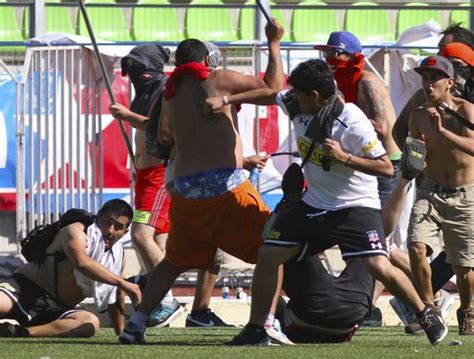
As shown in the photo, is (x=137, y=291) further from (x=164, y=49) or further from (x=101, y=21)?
(x=101, y=21)

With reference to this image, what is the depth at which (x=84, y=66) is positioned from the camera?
12.4 meters

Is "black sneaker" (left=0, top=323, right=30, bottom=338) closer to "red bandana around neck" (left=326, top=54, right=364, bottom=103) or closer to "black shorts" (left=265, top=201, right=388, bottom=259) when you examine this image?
"black shorts" (left=265, top=201, right=388, bottom=259)

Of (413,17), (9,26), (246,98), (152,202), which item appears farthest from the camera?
(413,17)

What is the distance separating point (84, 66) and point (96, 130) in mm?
574

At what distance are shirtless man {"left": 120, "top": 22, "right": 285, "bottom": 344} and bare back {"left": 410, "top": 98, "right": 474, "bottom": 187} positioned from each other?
1.44 meters

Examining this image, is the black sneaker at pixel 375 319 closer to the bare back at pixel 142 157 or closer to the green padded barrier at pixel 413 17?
the bare back at pixel 142 157

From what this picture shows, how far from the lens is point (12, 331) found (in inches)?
351

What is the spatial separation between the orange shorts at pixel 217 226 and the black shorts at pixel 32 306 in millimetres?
1298

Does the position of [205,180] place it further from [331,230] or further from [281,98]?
[331,230]

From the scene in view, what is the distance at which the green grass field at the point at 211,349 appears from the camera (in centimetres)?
728

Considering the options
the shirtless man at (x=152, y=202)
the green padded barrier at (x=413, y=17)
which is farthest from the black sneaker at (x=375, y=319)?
the green padded barrier at (x=413, y=17)

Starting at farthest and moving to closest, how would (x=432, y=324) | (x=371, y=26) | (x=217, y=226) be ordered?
(x=371, y=26) < (x=217, y=226) < (x=432, y=324)

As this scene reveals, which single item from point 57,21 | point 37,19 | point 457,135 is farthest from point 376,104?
point 57,21

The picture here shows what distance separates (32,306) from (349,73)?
258 centimetres
